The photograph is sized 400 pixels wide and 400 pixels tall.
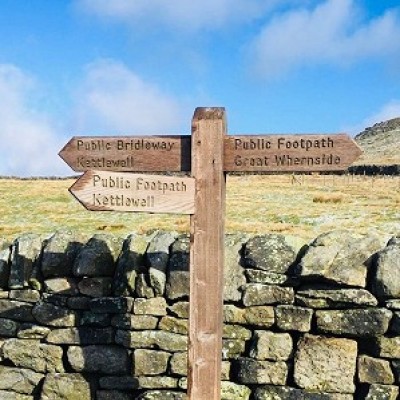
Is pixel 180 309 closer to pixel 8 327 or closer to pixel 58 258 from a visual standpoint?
pixel 58 258

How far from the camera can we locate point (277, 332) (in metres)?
6.29

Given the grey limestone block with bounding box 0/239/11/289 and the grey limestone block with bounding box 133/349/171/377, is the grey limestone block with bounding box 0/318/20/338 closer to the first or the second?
the grey limestone block with bounding box 0/239/11/289

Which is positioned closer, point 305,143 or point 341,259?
point 305,143

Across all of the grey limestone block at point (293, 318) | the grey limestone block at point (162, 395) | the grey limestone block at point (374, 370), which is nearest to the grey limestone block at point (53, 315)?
the grey limestone block at point (162, 395)

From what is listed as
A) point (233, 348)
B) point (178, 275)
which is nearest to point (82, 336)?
point (178, 275)

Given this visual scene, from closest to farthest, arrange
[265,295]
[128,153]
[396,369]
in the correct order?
[128,153] < [396,369] < [265,295]

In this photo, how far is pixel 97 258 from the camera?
6844 millimetres

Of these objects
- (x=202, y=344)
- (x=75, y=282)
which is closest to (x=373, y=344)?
(x=202, y=344)

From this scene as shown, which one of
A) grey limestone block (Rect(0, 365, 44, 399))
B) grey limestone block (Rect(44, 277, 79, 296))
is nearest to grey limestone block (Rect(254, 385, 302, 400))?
grey limestone block (Rect(44, 277, 79, 296))

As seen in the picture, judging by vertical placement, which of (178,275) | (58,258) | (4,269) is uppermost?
(58,258)

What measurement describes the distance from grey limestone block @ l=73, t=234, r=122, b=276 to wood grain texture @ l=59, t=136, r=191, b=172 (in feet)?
4.18

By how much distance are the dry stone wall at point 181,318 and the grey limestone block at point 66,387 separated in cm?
1

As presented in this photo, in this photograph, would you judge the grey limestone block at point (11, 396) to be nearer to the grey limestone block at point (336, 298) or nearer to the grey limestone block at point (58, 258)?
the grey limestone block at point (58, 258)

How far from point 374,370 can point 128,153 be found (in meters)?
3.15
